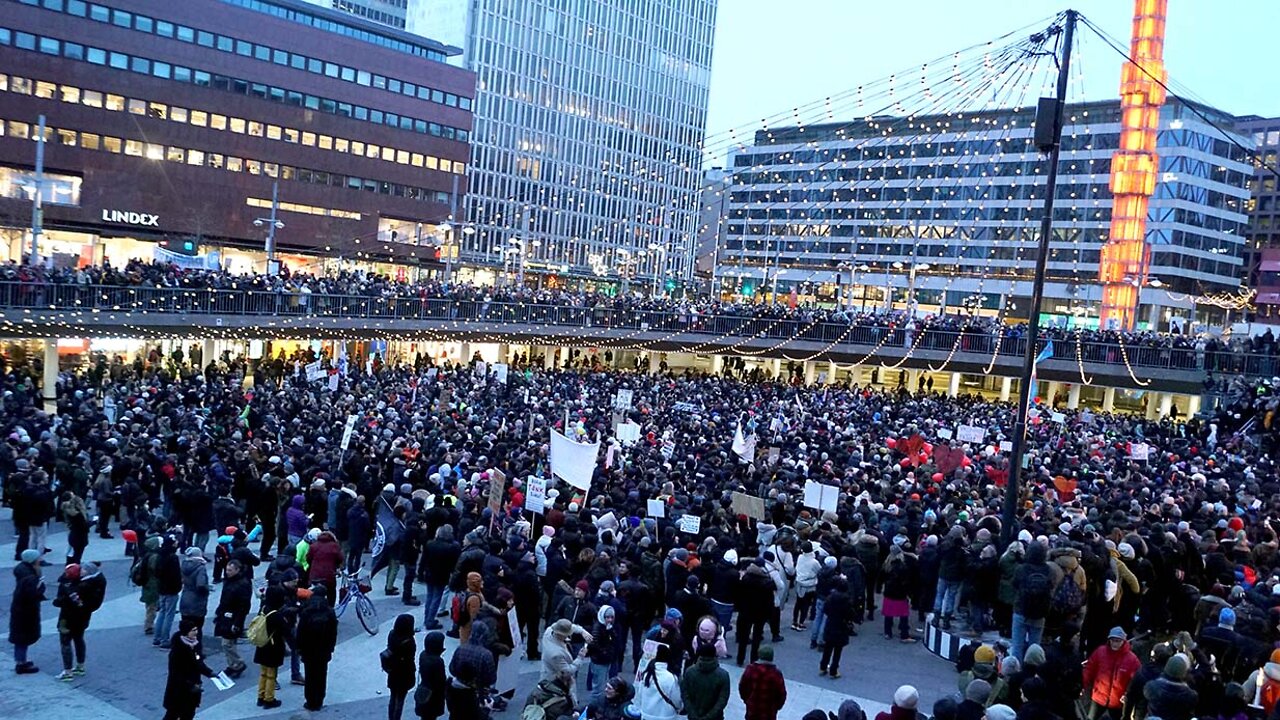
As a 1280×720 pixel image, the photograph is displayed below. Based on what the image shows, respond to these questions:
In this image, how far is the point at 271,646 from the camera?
34.4 ft

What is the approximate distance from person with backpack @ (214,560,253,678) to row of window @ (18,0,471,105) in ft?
191

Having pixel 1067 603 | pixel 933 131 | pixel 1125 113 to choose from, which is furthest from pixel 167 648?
pixel 933 131

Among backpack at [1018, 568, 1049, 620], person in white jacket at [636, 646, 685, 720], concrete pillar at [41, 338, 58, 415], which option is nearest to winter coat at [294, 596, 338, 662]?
person in white jacket at [636, 646, 685, 720]

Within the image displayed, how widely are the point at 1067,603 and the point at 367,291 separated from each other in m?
33.1

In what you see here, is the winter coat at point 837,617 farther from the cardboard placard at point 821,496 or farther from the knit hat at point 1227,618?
the cardboard placard at point 821,496

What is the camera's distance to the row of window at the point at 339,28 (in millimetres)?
70000

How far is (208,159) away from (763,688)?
215 ft

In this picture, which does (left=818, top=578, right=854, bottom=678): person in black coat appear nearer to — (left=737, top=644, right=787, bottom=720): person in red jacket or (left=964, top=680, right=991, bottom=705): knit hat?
(left=737, top=644, right=787, bottom=720): person in red jacket

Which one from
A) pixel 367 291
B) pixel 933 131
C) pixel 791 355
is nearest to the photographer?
pixel 367 291

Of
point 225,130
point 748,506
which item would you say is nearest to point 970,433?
point 748,506

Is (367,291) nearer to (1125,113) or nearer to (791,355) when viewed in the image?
(791,355)

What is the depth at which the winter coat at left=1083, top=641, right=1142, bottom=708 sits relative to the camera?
35.0ft

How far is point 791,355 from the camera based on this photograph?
4812cm

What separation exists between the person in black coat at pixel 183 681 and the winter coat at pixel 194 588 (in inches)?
62.5
